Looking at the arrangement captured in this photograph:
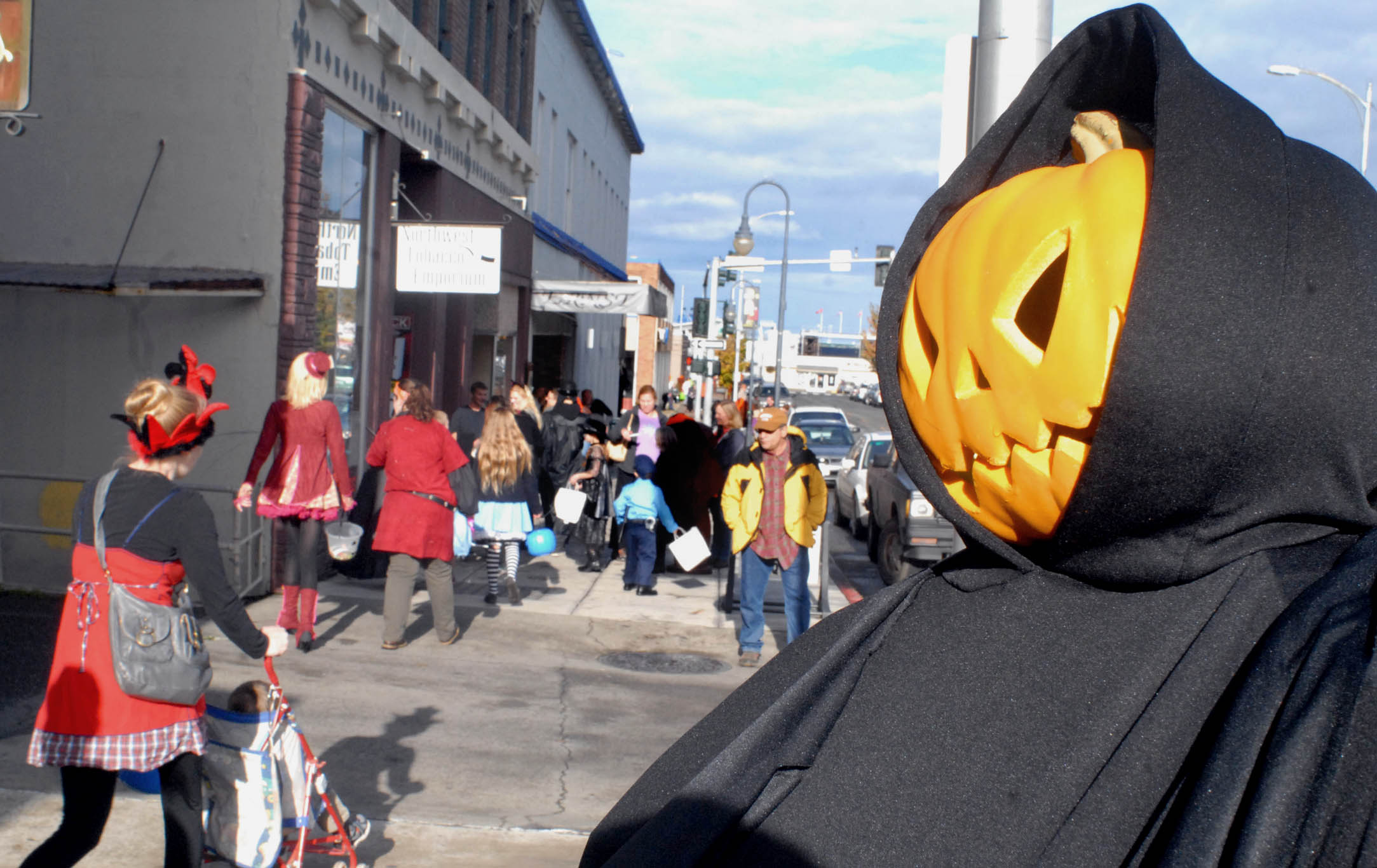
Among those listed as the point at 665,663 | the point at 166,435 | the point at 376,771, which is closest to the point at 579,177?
the point at 665,663

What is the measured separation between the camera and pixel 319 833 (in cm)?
450

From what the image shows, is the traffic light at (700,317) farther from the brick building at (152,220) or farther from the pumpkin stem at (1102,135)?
the pumpkin stem at (1102,135)

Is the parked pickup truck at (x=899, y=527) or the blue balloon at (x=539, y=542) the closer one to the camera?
the blue balloon at (x=539, y=542)

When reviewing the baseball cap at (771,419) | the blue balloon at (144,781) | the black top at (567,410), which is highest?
the baseball cap at (771,419)

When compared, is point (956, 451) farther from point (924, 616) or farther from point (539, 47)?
point (539, 47)

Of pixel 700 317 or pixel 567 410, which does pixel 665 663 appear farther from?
pixel 700 317

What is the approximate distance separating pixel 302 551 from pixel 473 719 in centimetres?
212

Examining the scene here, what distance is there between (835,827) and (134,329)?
9.07 meters

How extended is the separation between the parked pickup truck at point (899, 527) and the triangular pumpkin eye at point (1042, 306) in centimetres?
871

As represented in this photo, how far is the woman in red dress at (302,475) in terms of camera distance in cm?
799

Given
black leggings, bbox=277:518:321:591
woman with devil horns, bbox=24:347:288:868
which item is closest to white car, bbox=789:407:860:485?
black leggings, bbox=277:518:321:591

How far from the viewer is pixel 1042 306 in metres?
1.51

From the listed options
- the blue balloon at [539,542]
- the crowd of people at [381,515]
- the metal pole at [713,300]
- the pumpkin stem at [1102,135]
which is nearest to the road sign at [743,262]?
the metal pole at [713,300]

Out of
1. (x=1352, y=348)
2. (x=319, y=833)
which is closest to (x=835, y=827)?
(x=1352, y=348)
